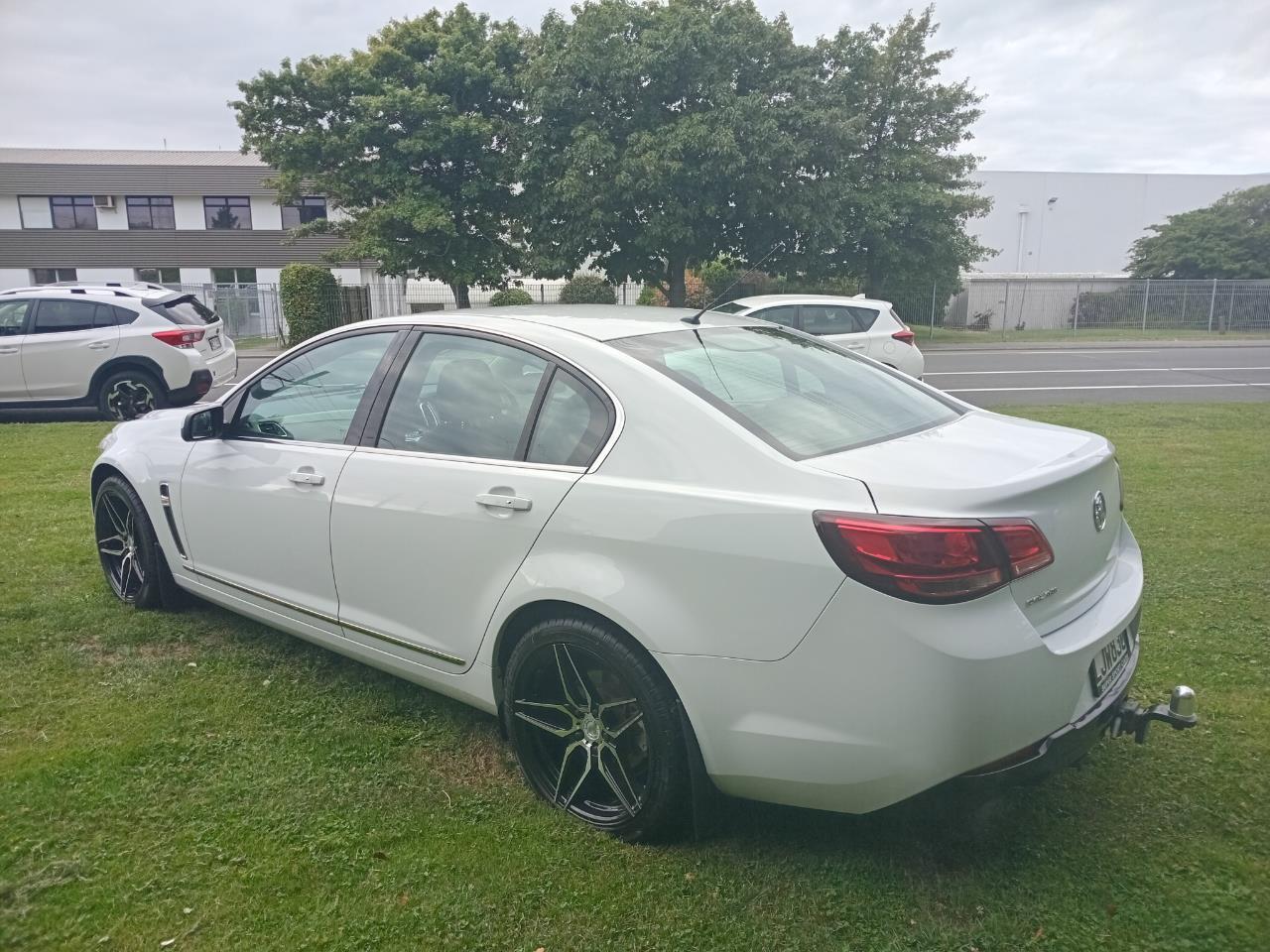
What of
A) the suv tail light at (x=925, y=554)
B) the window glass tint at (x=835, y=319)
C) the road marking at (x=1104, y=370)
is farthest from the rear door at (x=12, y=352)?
the road marking at (x=1104, y=370)

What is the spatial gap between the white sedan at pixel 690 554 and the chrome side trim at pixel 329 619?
1cm

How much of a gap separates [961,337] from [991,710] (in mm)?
30486

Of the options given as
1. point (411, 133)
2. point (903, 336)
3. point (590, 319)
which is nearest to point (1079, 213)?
point (411, 133)

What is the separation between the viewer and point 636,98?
23562mm

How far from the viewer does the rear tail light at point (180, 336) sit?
1096 cm

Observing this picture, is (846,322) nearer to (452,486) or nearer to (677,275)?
(452,486)

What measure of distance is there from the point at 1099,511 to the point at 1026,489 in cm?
48

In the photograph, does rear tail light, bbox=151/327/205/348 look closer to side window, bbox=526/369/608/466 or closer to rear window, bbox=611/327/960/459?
rear window, bbox=611/327/960/459

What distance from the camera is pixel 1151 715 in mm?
2594

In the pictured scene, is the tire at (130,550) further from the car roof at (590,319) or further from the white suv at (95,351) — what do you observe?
the white suv at (95,351)

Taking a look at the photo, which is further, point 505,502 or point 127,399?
point 127,399

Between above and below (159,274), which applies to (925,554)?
below

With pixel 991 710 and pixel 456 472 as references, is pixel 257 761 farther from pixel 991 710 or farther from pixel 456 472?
pixel 991 710

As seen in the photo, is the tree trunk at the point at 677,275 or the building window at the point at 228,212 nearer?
the tree trunk at the point at 677,275
